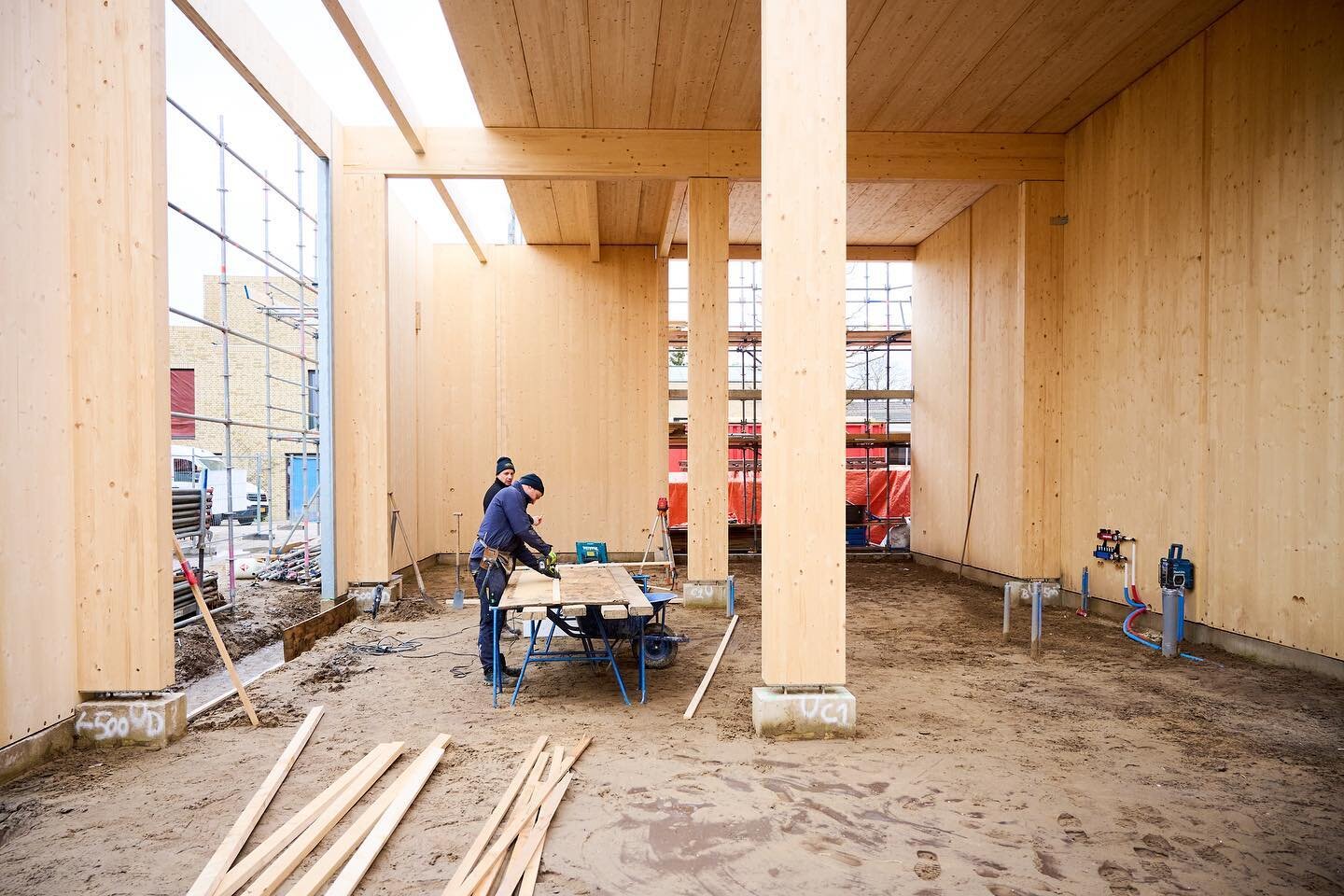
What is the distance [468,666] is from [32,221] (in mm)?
3933

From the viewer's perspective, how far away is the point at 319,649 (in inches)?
262

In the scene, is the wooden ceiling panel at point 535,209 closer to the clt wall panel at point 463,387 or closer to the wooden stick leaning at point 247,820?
the clt wall panel at point 463,387

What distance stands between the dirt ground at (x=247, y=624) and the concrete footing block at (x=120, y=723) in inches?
53.1

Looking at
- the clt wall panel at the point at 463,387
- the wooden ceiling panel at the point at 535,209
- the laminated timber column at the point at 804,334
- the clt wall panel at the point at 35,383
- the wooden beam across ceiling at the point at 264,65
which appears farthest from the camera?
the clt wall panel at the point at 463,387

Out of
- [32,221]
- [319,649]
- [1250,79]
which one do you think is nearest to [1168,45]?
[1250,79]

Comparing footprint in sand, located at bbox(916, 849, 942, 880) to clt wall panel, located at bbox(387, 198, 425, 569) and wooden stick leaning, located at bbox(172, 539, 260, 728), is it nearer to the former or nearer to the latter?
wooden stick leaning, located at bbox(172, 539, 260, 728)

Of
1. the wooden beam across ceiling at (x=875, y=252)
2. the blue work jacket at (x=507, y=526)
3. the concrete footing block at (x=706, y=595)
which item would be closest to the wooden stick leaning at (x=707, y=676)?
the concrete footing block at (x=706, y=595)

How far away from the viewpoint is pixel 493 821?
326cm

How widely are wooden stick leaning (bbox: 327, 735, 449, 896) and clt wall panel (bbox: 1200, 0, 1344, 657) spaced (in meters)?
5.92

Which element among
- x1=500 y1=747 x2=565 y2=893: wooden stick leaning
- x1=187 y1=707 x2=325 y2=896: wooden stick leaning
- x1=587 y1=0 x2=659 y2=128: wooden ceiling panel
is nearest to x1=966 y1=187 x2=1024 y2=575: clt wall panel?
x1=587 y1=0 x2=659 y2=128: wooden ceiling panel

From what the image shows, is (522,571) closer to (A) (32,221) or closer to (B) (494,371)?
(A) (32,221)

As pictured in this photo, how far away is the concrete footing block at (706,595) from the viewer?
27.5ft

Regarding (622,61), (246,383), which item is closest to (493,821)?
(622,61)

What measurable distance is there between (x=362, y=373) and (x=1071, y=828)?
286 inches
